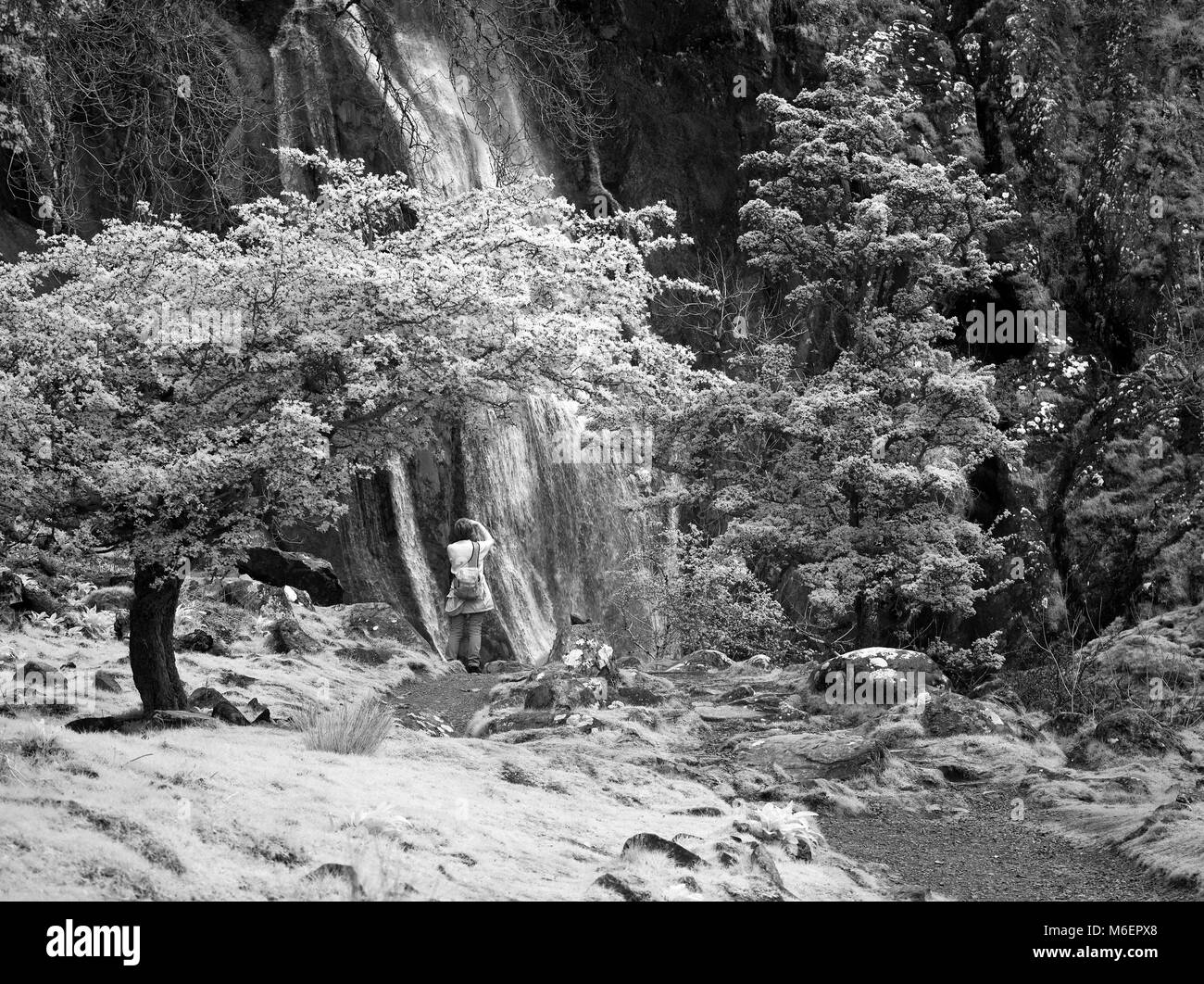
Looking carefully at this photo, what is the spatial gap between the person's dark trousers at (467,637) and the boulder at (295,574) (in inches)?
126

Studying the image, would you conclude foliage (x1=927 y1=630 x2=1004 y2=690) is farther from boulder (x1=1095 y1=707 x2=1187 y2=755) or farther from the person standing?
the person standing

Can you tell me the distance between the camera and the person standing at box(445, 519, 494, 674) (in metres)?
16.4

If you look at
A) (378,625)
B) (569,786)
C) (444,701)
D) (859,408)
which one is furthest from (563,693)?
(378,625)

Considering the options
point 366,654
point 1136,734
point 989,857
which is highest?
point 366,654

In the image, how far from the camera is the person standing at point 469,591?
16438 millimetres

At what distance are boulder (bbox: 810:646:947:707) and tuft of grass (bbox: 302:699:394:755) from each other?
5.58m

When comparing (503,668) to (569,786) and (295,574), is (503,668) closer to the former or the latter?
(295,574)

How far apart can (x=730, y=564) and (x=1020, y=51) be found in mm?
17195

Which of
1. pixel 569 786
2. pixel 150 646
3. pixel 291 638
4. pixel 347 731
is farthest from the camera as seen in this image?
pixel 291 638

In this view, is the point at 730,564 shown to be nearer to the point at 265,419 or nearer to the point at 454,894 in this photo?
the point at 265,419

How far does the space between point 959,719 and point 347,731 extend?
6065mm

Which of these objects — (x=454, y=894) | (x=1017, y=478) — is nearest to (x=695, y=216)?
(x=1017, y=478)

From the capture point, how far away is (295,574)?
19.7 meters
